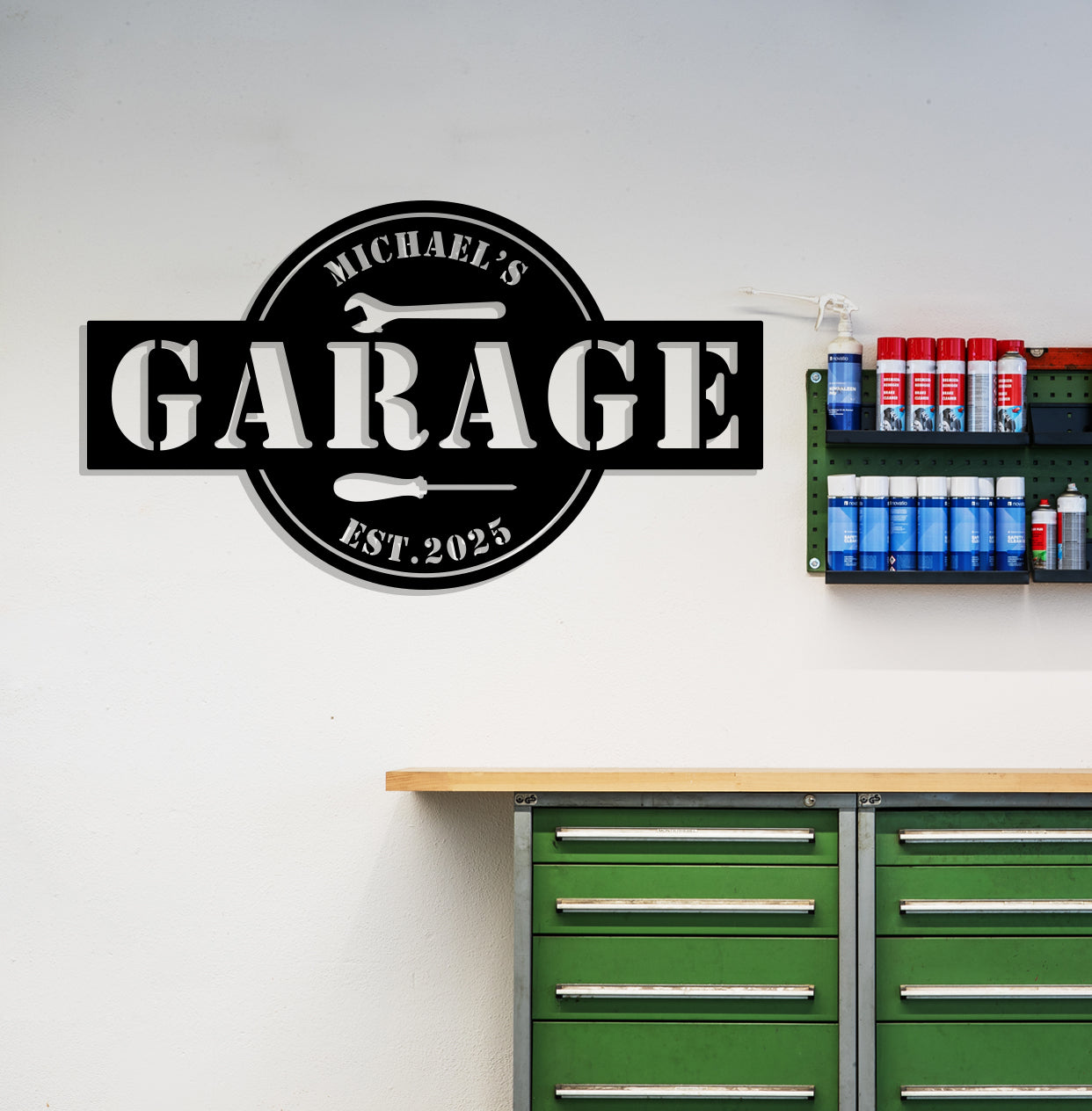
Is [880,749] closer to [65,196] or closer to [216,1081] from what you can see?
[216,1081]

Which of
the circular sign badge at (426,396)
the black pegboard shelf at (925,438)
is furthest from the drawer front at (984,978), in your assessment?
the circular sign badge at (426,396)

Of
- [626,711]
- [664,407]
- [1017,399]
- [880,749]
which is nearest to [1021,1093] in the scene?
[880,749]

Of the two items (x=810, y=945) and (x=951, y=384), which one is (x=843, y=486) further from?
(x=810, y=945)

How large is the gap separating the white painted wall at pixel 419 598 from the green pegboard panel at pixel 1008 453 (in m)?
0.08

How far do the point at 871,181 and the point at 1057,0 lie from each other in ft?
2.11

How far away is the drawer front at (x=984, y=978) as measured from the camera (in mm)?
2229

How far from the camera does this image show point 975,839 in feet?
7.38

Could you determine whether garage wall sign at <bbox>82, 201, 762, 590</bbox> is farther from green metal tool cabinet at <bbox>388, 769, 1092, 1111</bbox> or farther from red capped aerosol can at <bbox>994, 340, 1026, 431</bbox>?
green metal tool cabinet at <bbox>388, 769, 1092, 1111</bbox>

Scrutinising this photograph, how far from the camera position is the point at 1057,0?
2.70 metres

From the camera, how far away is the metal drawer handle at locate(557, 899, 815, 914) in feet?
7.37

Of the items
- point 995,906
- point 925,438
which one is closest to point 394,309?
point 925,438

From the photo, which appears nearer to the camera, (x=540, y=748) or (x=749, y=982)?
(x=749, y=982)

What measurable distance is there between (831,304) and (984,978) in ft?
5.02

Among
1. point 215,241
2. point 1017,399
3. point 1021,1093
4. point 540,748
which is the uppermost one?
point 215,241
